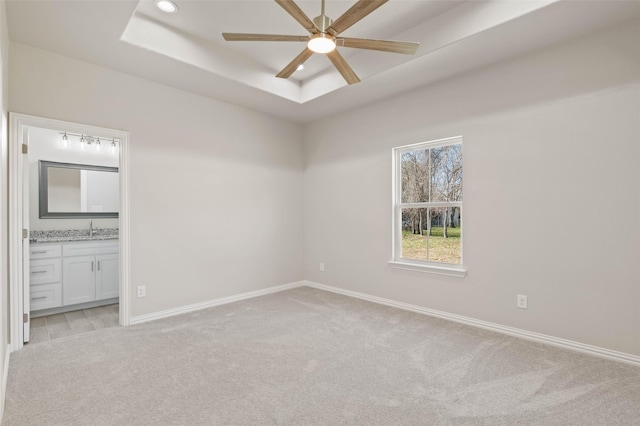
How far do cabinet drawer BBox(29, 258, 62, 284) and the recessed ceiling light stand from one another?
127 inches

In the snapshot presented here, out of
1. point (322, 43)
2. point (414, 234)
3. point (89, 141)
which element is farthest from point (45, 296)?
point (414, 234)

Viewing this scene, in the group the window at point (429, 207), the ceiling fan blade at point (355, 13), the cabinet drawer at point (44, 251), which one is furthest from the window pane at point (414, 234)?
the cabinet drawer at point (44, 251)

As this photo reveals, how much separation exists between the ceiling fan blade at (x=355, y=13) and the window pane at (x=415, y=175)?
2166 millimetres

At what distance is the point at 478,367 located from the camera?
96.2 inches

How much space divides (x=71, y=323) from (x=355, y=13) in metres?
4.19

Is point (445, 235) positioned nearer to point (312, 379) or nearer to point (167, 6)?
point (312, 379)

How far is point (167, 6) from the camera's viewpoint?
2713mm

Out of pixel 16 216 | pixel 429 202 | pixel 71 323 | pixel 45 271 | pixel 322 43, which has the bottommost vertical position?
pixel 71 323

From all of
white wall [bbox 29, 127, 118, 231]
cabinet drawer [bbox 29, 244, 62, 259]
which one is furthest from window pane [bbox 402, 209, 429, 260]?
white wall [bbox 29, 127, 118, 231]

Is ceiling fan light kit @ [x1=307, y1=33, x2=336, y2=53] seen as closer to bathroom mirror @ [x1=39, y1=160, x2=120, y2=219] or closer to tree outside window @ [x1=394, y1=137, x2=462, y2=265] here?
tree outside window @ [x1=394, y1=137, x2=462, y2=265]

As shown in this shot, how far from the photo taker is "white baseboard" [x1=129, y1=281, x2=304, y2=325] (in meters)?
3.48

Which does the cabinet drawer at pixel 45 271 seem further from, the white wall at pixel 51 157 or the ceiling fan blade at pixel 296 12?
the ceiling fan blade at pixel 296 12

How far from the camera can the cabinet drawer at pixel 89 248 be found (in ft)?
13.2

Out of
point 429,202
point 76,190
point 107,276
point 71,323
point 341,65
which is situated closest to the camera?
point 341,65
